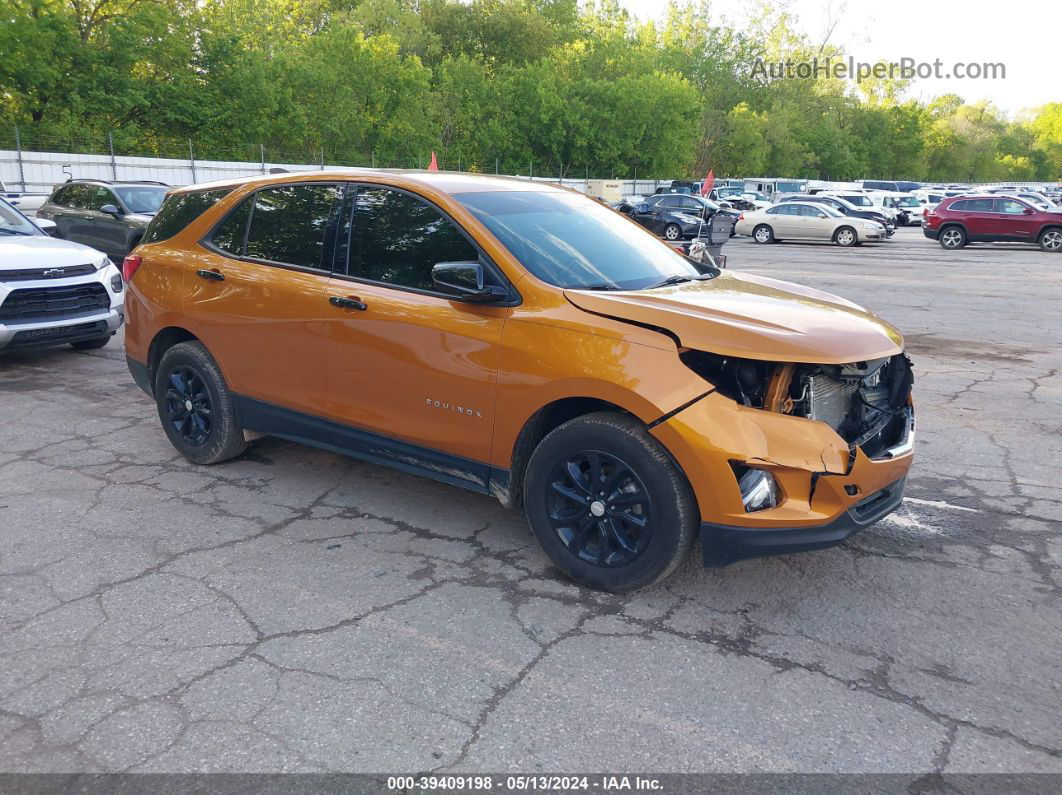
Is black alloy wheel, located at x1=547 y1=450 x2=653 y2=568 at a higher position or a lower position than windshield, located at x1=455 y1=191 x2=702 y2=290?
lower

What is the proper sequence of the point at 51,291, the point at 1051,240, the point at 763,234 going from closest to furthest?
1. the point at 51,291
2. the point at 1051,240
3. the point at 763,234

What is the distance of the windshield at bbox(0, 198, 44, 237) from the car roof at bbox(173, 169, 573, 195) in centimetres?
469

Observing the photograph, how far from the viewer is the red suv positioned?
2422 centimetres

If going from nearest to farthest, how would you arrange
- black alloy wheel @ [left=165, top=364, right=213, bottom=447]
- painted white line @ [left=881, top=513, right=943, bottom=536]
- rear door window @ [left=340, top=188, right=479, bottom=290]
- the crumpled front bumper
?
the crumpled front bumper, rear door window @ [left=340, top=188, right=479, bottom=290], painted white line @ [left=881, top=513, right=943, bottom=536], black alloy wheel @ [left=165, top=364, right=213, bottom=447]

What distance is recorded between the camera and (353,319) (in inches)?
169

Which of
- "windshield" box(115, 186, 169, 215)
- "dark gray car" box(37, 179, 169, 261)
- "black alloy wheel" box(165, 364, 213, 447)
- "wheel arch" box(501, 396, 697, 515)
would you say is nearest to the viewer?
"wheel arch" box(501, 396, 697, 515)

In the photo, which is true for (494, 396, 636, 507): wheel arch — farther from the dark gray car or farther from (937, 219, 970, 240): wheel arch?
(937, 219, 970, 240): wheel arch

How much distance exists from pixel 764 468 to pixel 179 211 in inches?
159

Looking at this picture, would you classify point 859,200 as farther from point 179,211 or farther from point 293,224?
point 293,224

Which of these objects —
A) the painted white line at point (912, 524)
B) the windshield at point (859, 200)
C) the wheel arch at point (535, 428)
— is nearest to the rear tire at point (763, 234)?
the windshield at point (859, 200)

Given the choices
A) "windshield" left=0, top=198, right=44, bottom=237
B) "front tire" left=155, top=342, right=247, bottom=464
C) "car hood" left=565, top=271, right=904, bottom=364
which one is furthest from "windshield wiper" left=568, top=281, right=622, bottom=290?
"windshield" left=0, top=198, right=44, bottom=237

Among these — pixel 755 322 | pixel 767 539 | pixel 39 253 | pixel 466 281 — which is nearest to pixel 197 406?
pixel 466 281

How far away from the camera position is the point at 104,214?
547 inches

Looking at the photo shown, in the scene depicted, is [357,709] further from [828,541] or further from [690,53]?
[690,53]
